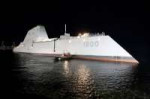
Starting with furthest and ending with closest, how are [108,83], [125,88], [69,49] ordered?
[69,49] < [108,83] < [125,88]

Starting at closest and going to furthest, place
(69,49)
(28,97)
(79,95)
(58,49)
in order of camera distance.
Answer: (28,97), (79,95), (69,49), (58,49)

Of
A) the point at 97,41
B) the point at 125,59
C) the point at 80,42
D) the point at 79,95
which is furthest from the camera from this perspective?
the point at 80,42

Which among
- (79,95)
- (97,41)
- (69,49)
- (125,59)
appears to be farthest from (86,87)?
(69,49)

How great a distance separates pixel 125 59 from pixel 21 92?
3911 centimetres

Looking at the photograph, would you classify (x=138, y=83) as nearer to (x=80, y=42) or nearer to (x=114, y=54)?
(x=114, y=54)

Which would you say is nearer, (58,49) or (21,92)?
(21,92)

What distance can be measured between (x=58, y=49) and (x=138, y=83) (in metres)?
57.9

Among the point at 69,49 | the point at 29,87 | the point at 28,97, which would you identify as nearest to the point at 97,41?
the point at 69,49

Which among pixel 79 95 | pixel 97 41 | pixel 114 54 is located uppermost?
pixel 97 41

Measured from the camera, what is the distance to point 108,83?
2992cm

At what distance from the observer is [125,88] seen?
87.6ft

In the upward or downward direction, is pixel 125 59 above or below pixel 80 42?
below

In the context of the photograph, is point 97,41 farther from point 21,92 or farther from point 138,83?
point 21,92

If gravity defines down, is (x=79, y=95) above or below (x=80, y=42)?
below
